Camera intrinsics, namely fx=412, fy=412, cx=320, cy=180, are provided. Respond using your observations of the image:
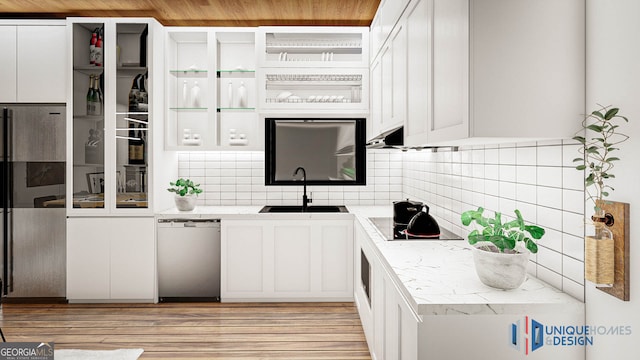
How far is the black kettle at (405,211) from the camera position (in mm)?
2807

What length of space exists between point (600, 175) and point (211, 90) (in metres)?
3.33

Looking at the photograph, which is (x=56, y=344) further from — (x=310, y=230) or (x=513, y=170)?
(x=513, y=170)

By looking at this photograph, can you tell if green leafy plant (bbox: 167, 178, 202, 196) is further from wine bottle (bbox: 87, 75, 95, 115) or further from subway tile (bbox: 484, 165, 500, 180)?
subway tile (bbox: 484, 165, 500, 180)

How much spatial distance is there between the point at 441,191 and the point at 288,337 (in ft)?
5.05

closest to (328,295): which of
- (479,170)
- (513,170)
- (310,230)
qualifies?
(310,230)

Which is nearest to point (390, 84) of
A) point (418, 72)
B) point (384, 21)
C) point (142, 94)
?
point (384, 21)

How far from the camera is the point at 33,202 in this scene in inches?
140

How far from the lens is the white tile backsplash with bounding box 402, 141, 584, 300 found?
1488 millimetres

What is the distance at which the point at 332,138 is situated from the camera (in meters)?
4.20

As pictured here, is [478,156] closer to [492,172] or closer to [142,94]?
[492,172]

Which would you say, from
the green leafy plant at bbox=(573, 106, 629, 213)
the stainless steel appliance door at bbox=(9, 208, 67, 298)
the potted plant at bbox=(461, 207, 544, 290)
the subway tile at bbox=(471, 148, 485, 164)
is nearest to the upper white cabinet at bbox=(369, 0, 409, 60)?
the subway tile at bbox=(471, 148, 485, 164)

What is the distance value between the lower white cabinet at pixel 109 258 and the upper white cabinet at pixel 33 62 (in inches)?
45.6

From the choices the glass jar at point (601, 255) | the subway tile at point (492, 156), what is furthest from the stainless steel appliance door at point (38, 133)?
the glass jar at point (601, 255)

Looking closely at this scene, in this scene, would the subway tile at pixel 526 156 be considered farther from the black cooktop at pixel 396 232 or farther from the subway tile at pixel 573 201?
the black cooktop at pixel 396 232
